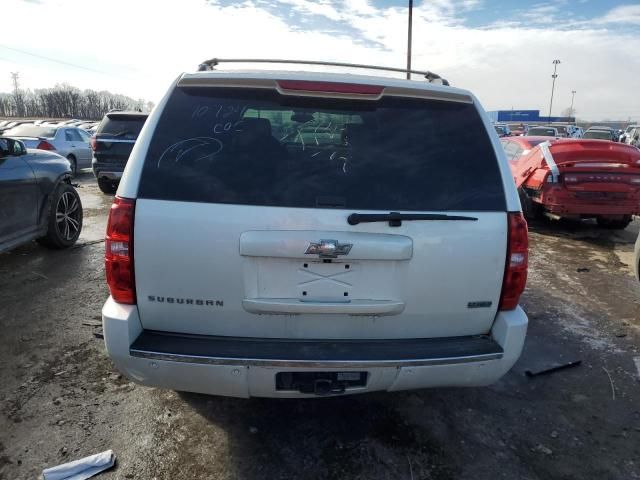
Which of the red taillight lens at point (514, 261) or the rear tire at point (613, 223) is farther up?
the red taillight lens at point (514, 261)

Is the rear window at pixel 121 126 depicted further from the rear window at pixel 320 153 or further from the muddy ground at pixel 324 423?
the rear window at pixel 320 153

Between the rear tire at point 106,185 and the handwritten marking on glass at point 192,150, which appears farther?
the rear tire at point 106,185

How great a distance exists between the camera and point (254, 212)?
215cm

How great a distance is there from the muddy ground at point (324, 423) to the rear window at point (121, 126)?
7500mm

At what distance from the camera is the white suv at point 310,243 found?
2.16m

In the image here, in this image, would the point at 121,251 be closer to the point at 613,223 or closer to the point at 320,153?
the point at 320,153

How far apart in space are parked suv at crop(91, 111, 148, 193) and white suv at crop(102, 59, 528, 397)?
9090 millimetres

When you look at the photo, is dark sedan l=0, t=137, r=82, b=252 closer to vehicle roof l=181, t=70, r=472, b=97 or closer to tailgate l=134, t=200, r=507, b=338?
vehicle roof l=181, t=70, r=472, b=97

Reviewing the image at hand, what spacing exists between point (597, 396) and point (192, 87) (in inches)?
133

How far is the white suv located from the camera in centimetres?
216

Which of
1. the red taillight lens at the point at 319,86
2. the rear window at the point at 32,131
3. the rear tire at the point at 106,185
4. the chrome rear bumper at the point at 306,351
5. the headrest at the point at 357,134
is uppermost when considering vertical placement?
the red taillight lens at the point at 319,86

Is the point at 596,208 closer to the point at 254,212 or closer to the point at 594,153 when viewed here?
the point at 594,153

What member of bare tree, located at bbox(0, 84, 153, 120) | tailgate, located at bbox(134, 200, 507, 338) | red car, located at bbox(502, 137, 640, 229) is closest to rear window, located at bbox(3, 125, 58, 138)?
red car, located at bbox(502, 137, 640, 229)

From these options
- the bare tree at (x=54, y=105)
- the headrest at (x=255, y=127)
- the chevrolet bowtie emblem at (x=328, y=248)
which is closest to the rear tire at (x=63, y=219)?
the headrest at (x=255, y=127)
